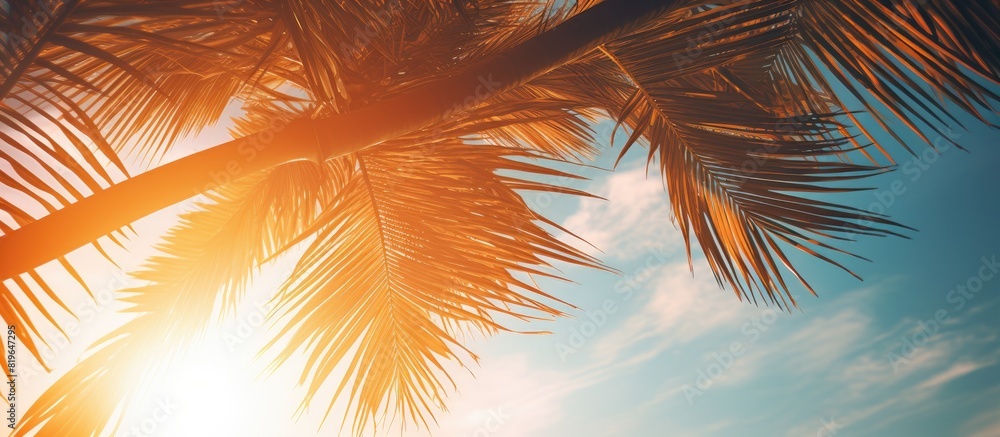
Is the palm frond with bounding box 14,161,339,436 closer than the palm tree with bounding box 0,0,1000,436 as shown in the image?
No

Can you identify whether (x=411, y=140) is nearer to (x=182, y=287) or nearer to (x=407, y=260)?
(x=407, y=260)

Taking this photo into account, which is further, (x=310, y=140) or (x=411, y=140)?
(x=411, y=140)

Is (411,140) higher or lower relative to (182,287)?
higher

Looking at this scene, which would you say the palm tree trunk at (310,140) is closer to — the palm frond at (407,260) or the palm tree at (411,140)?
the palm tree at (411,140)

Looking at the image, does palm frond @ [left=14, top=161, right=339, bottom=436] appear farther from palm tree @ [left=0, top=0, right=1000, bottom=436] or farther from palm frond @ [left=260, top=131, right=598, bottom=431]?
palm frond @ [left=260, top=131, right=598, bottom=431]

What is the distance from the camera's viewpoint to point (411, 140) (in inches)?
86.4

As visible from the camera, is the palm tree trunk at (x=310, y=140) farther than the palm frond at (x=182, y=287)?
No

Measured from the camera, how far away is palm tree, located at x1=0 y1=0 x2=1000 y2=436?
1.44 m

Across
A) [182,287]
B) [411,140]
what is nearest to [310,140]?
[411,140]

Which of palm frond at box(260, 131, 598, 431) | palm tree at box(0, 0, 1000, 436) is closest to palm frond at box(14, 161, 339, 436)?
palm tree at box(0, 0, 1000, 436)

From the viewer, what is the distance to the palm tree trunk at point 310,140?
1.30m

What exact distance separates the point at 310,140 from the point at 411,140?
61 cm

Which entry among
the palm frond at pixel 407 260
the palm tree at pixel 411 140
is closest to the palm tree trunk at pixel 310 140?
the palm tree at pixel 411 140

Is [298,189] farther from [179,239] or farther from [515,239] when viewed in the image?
[515,239]
